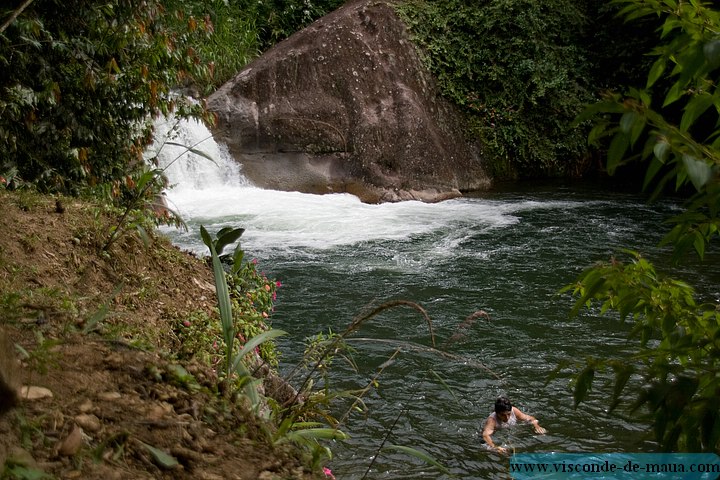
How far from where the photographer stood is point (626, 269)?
2730 mm

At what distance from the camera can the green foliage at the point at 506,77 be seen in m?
18.0

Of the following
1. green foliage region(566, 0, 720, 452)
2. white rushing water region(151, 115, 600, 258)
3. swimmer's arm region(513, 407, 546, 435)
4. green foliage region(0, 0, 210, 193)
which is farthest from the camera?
white rushing water region(151, 115, 600, 258)

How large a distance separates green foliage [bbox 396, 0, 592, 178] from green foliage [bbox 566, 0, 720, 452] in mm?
15663

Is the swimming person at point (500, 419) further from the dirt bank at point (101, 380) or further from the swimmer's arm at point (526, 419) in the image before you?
the dirt bank at point (101, 380)

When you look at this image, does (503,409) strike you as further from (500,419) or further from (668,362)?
(668,362)

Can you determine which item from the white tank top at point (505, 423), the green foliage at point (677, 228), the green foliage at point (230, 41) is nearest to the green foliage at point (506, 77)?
the green foliage at point (230, 41)

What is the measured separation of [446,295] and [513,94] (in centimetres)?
1019

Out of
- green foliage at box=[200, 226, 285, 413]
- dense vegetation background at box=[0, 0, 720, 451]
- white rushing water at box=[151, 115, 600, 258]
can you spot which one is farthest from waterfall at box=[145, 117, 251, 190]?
green foliage at box=[200, 226, 285, 413]

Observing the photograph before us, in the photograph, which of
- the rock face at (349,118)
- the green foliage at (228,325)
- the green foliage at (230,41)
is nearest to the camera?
the green foliage at (228,325)

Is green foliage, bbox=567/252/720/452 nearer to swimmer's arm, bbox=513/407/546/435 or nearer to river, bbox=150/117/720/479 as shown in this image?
river, bbox=150/117/720/479

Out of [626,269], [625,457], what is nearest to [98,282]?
[626,269]

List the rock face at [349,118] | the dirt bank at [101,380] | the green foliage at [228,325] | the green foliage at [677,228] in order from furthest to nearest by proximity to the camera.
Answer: the rock face at [349,118] < the green foliage at [228,325] < the dirt bank at [101,380] < the green foliage at [677,228]

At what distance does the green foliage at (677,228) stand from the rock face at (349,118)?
12829 millimetres

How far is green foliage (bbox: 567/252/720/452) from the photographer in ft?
5.82
